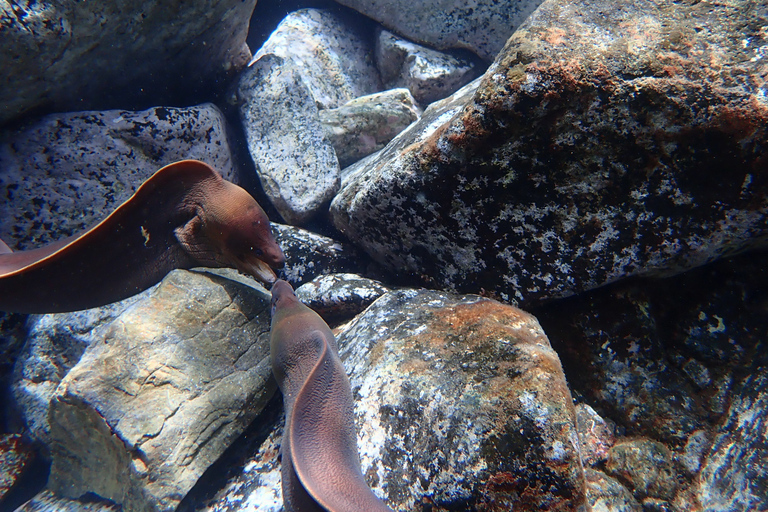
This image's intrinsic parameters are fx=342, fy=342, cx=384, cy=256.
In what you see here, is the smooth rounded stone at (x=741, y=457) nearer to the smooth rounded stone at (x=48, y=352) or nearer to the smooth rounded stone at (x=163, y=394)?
the smooth rounded stone at (x=163, y=394)

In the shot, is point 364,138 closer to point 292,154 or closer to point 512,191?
point 292,154

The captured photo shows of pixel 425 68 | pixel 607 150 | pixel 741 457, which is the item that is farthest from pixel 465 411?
pixel 425 68

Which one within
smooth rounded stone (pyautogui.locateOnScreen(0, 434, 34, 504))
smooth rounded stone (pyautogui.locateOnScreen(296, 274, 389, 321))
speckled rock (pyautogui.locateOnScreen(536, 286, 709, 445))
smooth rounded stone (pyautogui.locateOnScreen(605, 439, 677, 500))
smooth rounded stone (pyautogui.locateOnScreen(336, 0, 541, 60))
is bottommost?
smooth rounded stone (pyautogui.locateOnScreen(605, 439, 677, 500))

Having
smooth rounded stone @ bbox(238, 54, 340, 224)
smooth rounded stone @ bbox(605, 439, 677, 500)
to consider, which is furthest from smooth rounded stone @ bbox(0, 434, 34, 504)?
smooth rounded stone @ bbox(605, 439, 677, 500)

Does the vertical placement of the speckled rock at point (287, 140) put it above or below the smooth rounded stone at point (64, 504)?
above

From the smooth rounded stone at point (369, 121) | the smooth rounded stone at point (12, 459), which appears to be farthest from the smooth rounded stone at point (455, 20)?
the smooth rounded stone at point (12, 459)

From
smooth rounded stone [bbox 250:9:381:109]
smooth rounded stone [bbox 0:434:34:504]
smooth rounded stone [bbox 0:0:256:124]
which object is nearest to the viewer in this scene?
smooth rounded stone [bbox 0:0:256:124]

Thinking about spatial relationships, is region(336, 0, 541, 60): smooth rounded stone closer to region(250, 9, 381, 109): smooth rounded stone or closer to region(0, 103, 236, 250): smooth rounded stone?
region(250, 9, 381, 109): smooth rounded stone
